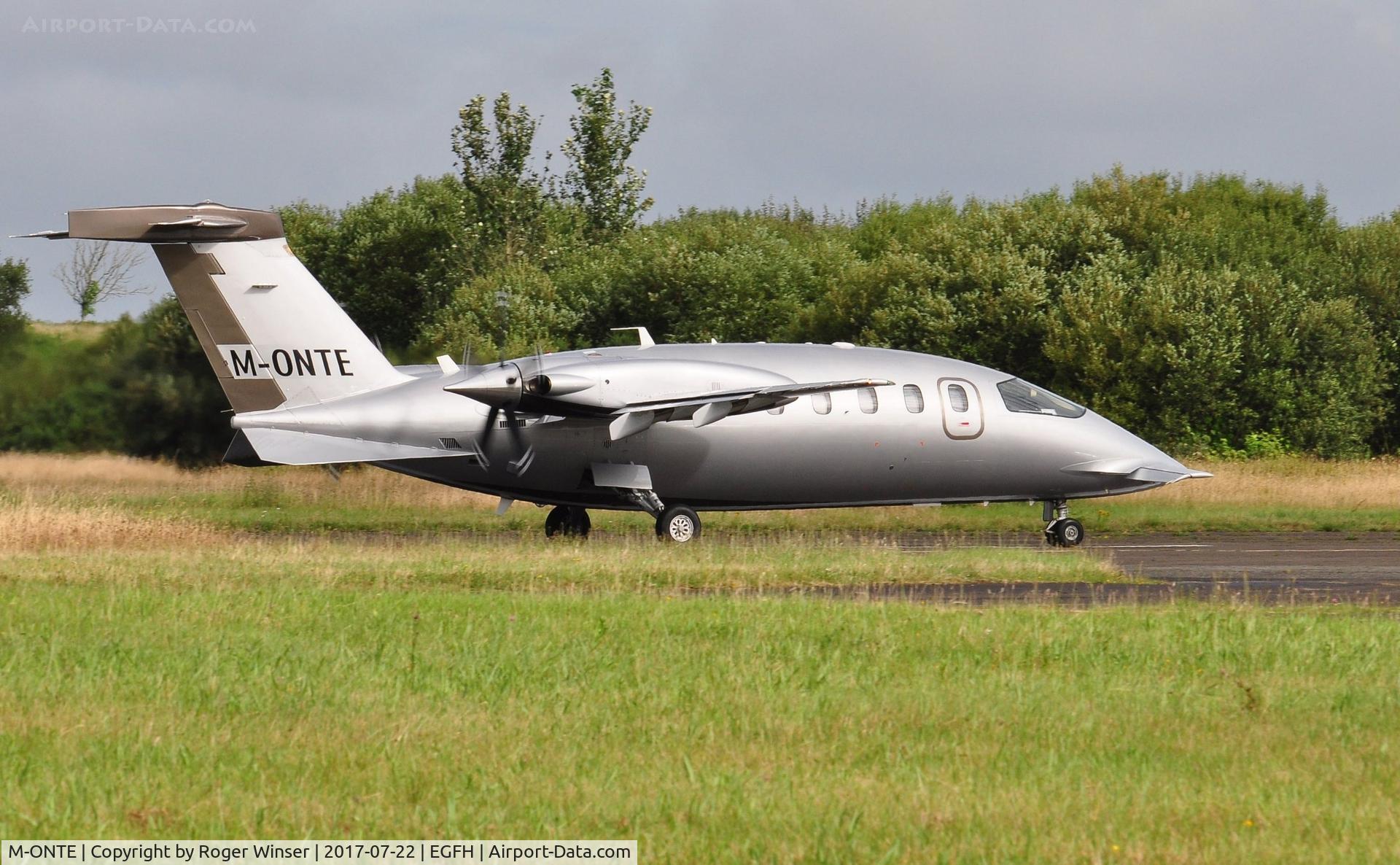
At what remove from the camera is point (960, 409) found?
26.8 m

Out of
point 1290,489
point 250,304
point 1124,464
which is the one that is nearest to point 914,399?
point 1124,464

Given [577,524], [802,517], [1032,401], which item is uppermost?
[1032,401]

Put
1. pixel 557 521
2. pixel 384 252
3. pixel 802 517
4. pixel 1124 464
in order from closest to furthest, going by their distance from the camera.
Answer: pixel 1124 464
pixel 557 521
pixel 802 517
pixel 384 252

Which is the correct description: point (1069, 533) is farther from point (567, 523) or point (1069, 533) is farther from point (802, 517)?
point (567, 523)

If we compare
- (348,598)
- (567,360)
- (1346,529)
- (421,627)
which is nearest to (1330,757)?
(421,627)

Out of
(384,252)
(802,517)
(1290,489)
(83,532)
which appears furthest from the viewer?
(384,252)

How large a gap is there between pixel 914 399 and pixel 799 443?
2150 mm

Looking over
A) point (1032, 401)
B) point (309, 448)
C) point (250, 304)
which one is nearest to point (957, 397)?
point (1032, 401)

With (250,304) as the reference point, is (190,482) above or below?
below

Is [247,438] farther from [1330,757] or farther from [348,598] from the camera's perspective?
[1330,757]

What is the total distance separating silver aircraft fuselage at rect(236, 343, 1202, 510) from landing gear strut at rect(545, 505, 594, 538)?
4.56 ft

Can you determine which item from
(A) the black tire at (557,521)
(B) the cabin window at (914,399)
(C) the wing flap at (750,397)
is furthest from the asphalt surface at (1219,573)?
(A) the black tire at (557,521)

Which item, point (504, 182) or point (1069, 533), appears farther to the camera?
point (504, 182)

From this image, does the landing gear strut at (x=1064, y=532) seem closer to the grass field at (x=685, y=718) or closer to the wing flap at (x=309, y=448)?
the grass field at (x=685, y=718)
